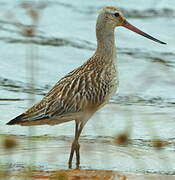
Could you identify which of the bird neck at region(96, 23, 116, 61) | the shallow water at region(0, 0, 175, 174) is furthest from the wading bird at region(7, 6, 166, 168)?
the shallow water at region(0, 0, 175, 174)

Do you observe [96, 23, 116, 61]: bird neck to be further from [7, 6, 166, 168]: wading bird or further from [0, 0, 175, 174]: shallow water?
[0, 0, 175, 174]: shallow water

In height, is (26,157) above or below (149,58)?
below

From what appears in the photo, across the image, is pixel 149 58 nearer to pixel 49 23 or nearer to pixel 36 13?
pixel 49 23

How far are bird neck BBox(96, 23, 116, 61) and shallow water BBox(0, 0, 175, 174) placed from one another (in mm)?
590

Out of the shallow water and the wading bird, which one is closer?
the wading bird

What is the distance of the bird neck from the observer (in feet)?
30.8

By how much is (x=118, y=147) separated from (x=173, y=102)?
2.75 metres

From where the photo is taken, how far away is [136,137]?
1044 centimetres

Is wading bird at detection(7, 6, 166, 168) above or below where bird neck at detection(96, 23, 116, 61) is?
below

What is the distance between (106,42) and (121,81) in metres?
4.23

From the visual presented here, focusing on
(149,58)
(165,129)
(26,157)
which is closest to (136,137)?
(165,129)

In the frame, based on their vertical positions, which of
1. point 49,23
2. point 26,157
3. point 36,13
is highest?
point 49,23

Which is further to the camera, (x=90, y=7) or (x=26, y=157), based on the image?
(x=90, y=7)

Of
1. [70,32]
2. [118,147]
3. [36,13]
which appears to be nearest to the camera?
[36,13]
